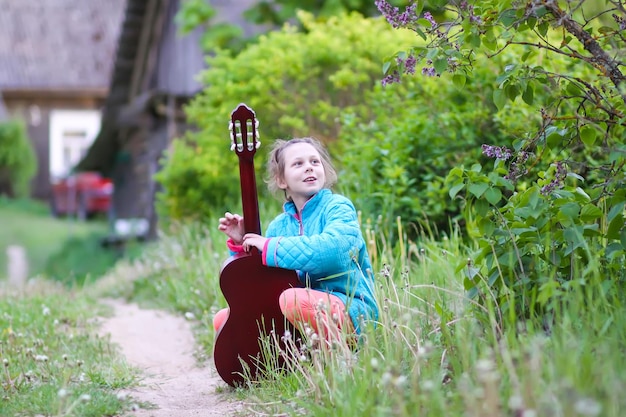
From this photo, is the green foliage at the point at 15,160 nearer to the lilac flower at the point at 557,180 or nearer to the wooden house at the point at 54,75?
the wooden house at the point at 54,75

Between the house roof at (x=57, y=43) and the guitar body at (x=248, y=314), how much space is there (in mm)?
25095

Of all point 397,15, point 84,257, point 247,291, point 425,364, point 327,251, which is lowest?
point 84,257

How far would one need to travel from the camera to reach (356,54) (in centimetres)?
825

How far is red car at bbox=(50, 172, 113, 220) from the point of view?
25.2 m

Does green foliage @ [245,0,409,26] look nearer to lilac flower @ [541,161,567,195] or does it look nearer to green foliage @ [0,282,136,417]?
green foliage @ [0,282,136,417]

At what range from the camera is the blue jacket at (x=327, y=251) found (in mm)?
3533

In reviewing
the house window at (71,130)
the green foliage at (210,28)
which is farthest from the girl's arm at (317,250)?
the house window at (71,130)

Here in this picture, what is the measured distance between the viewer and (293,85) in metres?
8.70

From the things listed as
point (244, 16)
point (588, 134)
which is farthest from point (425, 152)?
point (244, 16)

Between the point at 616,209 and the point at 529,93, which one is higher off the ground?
the point at 529,93

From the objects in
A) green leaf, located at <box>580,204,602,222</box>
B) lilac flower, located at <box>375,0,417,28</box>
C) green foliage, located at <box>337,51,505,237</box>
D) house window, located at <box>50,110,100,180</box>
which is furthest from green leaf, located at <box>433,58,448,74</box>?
house window, located at <box>50,110,100,180</box>

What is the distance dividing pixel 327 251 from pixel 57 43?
28.0 m

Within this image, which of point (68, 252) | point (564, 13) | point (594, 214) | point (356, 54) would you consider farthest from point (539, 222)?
point (68, 252)

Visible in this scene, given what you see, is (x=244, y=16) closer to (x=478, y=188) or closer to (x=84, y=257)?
(x=84, y=257)
